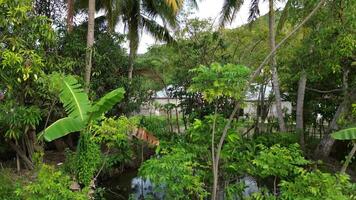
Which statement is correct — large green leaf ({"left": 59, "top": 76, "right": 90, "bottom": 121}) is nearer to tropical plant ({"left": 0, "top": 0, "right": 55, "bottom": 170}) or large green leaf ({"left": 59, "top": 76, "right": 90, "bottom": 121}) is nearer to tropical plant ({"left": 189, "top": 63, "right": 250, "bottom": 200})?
tropical plant ({"left": 0, "top": 0, "right": 55, "bottom": 170})

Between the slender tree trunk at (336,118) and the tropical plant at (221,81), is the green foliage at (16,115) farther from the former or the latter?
the slender tree trunk at (336,118)

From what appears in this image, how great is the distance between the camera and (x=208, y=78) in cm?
577

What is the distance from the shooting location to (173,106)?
48.9ft

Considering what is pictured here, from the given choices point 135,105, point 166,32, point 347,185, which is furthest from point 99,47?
point 347,185

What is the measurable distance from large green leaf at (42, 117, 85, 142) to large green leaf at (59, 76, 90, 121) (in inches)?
3.6

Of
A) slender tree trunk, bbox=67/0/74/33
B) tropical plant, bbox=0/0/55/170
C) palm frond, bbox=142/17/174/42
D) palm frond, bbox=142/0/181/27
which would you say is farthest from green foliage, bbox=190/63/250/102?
palm frond, bbox=142/17/174/42

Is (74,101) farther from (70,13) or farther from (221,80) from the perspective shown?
(70,13)

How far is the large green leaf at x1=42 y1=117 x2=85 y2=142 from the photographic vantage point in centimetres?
525

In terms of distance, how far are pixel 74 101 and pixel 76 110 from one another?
0.17 m

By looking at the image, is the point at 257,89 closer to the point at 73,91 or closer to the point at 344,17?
the point at 344,17

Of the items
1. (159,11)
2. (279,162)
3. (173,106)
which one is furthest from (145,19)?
(279,162)

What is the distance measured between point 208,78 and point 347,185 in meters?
2.59

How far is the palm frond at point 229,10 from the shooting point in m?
15.0

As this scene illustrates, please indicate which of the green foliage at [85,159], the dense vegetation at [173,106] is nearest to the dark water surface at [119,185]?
the dense vegetation at [173,106]
